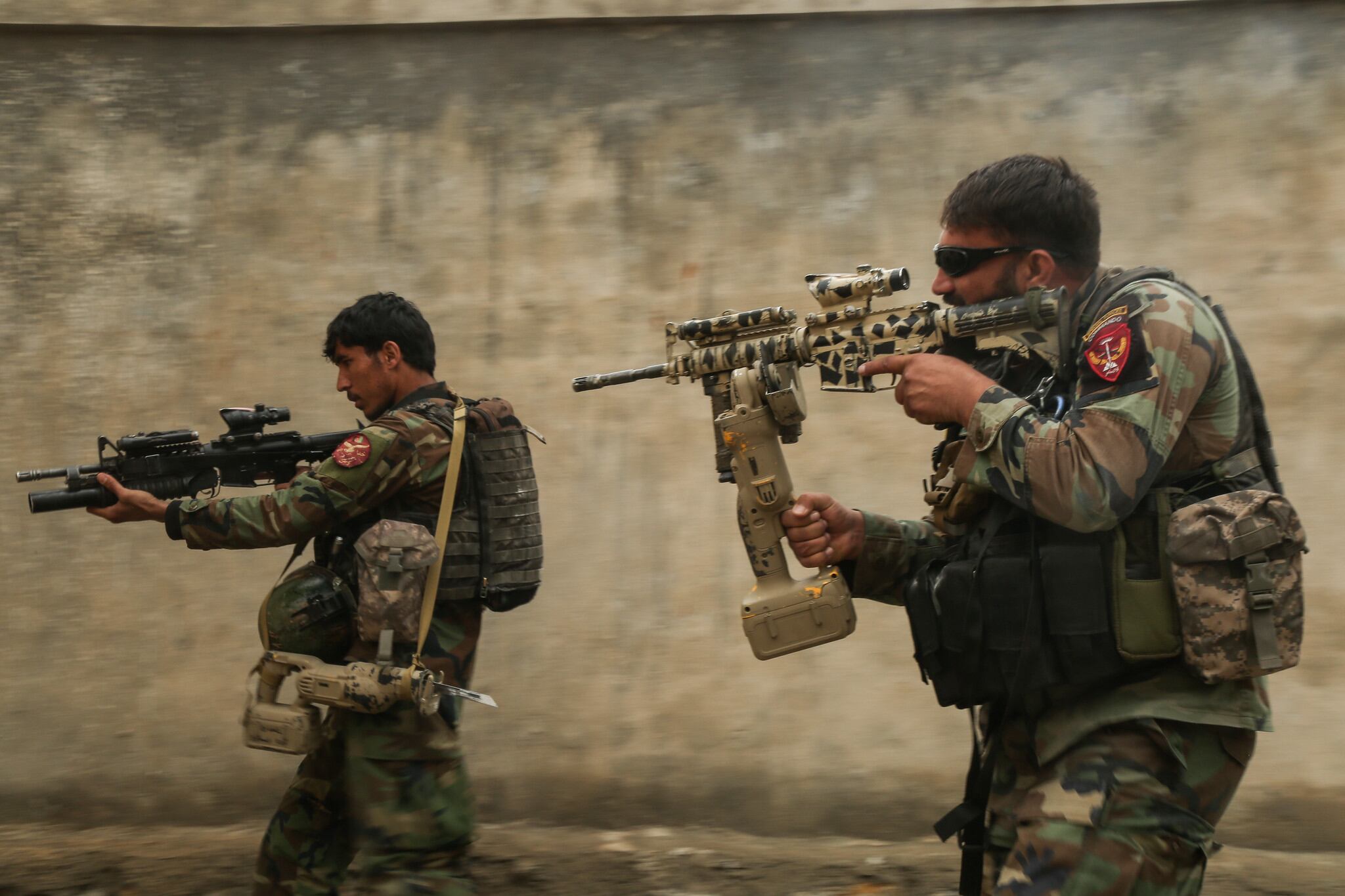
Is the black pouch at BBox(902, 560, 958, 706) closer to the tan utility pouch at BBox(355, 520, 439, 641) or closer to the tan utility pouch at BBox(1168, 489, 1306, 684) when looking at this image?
the tan utility pouch at BBox(1168, 489, 1306, 684)

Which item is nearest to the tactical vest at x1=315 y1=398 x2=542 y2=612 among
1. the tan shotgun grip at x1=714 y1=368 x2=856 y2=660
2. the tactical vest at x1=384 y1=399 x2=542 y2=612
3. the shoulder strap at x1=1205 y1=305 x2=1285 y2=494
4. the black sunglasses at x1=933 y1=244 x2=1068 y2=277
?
the tactical vest at x1=384 y1=399 x2=542 y2=612

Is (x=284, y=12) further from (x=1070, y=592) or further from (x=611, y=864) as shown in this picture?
(x=1070, y=592)

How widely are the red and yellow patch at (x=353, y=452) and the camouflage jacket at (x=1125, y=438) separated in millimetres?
1570

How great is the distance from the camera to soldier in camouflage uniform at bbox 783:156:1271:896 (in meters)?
2.02

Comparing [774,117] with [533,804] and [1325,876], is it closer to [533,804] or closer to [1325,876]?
[533,804]

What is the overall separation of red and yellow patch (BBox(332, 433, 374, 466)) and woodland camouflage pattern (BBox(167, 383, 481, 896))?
1 cm

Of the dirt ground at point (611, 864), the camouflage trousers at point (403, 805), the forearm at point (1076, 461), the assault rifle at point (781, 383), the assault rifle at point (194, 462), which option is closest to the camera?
the forearm at point (1076, 461)

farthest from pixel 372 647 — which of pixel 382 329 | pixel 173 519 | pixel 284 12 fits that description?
pixel 284 12

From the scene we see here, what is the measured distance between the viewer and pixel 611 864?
13.9ft

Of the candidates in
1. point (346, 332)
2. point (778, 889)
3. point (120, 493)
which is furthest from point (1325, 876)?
point (120, 493)

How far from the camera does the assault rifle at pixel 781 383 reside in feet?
7.82

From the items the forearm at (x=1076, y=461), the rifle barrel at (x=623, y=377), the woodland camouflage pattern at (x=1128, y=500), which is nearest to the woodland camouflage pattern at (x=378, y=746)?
the rifle barrel at (x=623, y=377)

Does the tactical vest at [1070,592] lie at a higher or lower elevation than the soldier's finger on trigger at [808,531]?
lower

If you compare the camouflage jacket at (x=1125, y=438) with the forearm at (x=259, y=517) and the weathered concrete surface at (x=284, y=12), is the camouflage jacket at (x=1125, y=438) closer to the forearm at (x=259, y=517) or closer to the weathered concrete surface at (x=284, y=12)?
the forearm at (x=259, y=517)
